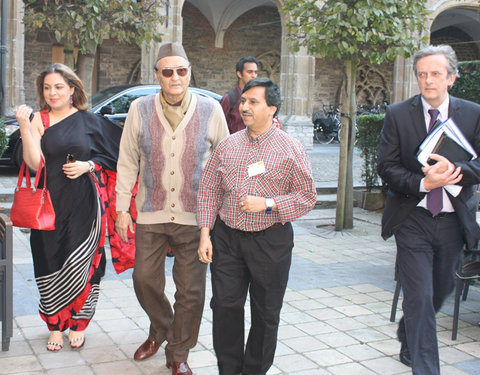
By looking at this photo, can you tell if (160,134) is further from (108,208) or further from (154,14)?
(154,14)

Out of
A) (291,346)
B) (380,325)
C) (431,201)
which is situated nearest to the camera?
(431,201)

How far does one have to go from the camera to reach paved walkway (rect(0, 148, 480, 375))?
396 cm

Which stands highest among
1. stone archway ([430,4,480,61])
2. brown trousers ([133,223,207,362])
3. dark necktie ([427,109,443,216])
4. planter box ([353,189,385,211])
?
stone archway ([430,4,480,61])

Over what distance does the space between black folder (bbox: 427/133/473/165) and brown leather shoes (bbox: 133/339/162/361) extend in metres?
1.95

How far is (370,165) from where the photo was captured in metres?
10.4

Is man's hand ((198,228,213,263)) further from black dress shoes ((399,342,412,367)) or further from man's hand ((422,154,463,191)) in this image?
black dress shoes ((399,342,412,367))

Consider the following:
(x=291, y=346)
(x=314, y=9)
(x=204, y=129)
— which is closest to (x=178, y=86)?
(x=204, y=129)

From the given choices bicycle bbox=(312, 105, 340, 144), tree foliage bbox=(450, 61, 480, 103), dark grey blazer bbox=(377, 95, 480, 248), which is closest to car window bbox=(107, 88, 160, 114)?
tree foliage bbox=(450, 61, 480, 103)

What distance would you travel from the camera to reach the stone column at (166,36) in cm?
1628

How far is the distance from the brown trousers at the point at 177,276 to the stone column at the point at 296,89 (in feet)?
49.4

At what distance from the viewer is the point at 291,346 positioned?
4.34 meters

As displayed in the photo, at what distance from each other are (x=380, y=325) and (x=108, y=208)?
216cm

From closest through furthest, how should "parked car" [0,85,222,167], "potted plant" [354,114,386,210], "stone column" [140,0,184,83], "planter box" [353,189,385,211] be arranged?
"potted plant" [354,114,386,210] < "planter box" [353,189,385,211] < "parked car" [0,85,222,167] < "stone column" [140,0,184,83]

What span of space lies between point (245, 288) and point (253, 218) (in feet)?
1.40
